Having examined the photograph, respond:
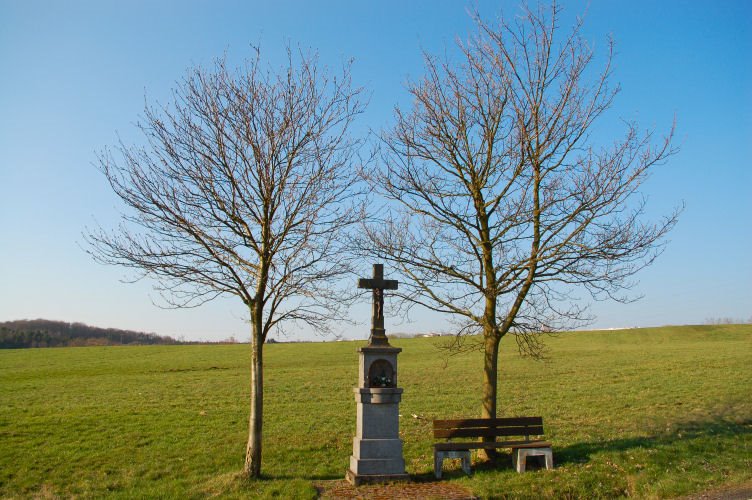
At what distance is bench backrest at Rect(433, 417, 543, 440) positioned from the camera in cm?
1227

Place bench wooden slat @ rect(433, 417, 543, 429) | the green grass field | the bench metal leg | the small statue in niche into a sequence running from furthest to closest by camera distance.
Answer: bench wooden slat @ rect(433, 417, 543, 429) → the small statue in niche → the bench metal leg → the green grass field

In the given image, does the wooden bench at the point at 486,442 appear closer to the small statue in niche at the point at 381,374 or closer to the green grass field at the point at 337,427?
the green grass field at the point at 337,427

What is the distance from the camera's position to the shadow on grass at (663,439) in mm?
12820

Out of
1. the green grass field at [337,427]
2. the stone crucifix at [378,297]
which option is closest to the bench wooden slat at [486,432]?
the green grass field at [337,427]

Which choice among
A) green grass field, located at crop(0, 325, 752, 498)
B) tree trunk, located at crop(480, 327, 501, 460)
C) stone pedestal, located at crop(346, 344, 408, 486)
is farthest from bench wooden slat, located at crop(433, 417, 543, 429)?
stone pedestal, located at crop(346, 344, 408, 486)

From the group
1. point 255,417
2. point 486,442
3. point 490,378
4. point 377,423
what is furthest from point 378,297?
point 486,442

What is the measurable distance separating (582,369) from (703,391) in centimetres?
1231

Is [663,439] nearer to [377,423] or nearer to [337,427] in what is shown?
[377,423]

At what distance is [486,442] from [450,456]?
0.93m

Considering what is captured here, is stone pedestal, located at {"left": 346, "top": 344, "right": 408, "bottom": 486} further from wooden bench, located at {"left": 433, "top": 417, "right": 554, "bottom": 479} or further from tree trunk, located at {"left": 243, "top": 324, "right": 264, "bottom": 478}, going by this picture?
tree trunk, located at {"left": 243, "top": 324, "right": 264, "bottom": 478}

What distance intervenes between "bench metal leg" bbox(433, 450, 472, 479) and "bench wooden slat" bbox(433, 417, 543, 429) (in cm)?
65

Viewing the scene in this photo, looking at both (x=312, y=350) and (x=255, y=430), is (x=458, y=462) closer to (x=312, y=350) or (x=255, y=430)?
(x=255, y=430)

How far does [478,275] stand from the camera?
13.1m

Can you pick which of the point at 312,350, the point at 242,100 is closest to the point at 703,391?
the point at 242,100
